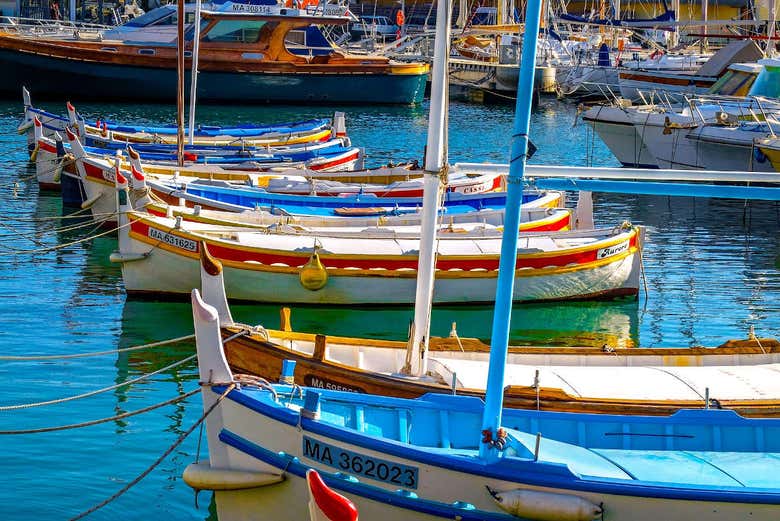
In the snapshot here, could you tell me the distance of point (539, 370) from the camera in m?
11.2

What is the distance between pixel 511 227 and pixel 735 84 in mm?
26494

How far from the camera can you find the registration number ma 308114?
333 inches

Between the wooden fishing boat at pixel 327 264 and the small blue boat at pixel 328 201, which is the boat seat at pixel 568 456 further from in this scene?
the small blue boat at pixel 328 201

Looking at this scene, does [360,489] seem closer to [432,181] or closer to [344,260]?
[432,181]

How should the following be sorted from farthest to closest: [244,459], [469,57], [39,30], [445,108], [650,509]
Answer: [469,57], [39,30], [445,108], [244,459], [650,509]

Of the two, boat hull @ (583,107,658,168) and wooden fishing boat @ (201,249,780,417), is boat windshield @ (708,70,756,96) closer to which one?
boat hull @ (583,107,658,168)

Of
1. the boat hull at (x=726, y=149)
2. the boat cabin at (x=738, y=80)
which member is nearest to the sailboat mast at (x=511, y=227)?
the boat hull at (x=726, y=149)

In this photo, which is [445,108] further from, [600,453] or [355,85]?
[355,85]

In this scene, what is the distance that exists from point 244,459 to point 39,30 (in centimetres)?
5068

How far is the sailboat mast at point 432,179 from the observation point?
10602mm

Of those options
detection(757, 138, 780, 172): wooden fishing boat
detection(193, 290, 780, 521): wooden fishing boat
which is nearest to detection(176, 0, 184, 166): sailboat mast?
detection(757, 138, 780, 172): wooden fishing boat

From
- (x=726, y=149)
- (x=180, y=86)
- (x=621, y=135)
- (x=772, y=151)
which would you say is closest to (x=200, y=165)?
(x=180, y=86)

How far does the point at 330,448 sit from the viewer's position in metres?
8.64

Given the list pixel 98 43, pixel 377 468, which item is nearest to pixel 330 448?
pixel 377 468
